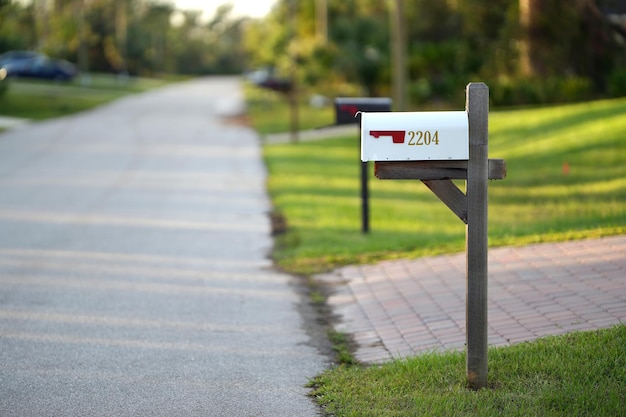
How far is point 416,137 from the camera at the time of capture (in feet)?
17.0

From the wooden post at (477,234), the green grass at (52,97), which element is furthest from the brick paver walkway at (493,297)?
the green grass at (52,97)

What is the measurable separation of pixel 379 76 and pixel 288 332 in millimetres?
30341

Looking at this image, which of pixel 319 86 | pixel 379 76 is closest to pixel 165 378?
pixel 379 76

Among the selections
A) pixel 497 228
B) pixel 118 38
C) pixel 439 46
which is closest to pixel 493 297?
pixel 497 228

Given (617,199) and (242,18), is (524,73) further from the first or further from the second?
(242,18)

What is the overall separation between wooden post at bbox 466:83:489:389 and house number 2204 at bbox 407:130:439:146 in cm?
21

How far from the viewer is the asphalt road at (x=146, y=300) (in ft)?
18.6

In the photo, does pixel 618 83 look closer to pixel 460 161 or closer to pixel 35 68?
pixel 460 161

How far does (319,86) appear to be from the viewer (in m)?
46.0

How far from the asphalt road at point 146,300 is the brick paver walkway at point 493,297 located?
52cm

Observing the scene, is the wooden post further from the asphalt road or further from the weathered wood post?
the asphalt road

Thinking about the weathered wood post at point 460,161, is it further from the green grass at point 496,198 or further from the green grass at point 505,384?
the green grass at point 496,198

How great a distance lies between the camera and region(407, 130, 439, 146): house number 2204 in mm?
5184

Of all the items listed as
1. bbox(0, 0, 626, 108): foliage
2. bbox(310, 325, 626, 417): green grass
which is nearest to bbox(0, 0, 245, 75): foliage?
bbox(0, 0, 626, 108): foliage
